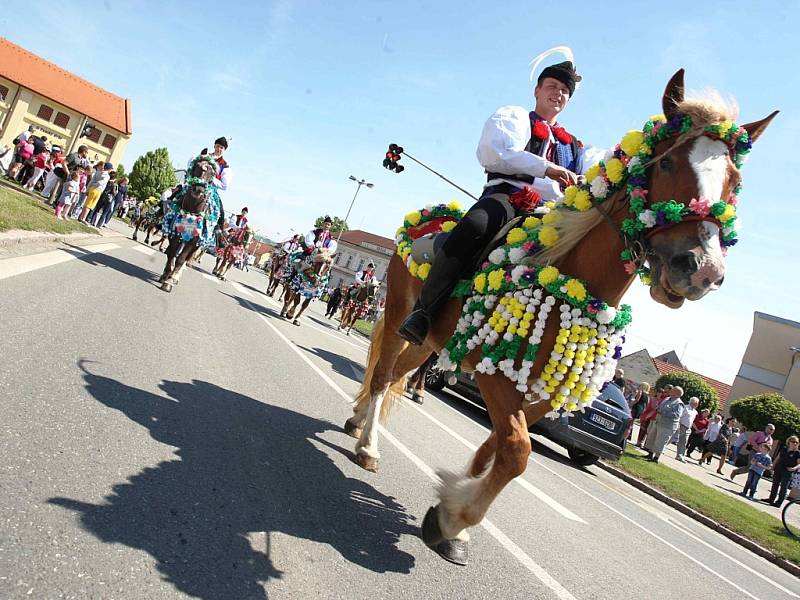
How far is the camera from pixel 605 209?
3.46m

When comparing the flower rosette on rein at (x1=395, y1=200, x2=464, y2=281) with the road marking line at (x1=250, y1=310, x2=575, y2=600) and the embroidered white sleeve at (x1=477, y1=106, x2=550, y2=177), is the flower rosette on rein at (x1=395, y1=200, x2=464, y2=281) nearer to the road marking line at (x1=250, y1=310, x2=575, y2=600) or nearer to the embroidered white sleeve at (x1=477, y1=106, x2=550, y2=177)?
the embroidered white sleeve at (x1=477, y1=106, x2=550, y2=177)

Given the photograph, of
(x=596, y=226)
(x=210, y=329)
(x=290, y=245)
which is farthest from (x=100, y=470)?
(x=290, y=245)

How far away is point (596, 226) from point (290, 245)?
593 inches

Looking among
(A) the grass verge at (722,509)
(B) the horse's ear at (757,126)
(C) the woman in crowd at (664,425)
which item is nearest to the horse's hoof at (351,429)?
(B) the horse's ear at (757,126)

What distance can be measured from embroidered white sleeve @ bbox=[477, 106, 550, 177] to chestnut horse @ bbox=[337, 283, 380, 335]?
16.0 metres

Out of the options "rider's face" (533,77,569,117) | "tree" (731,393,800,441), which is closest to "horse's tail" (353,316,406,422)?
"rider's face" (533,77,569,117)

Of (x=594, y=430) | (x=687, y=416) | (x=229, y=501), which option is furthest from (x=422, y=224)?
(x=687, y=416)

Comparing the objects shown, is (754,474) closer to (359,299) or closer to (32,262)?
(359,299)

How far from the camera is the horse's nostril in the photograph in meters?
2.77

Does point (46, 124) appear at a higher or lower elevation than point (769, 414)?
higher

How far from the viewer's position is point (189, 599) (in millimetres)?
2199

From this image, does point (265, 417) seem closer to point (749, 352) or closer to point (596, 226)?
point (596, 226)

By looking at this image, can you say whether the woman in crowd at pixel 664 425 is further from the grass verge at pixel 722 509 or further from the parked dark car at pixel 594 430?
the parked dark car at pixel 594 430

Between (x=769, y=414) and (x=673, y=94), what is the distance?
94.3 ft
